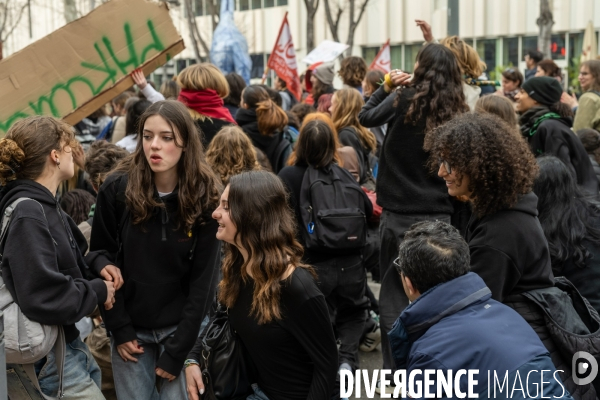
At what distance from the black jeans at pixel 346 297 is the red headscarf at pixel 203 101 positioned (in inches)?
74.8

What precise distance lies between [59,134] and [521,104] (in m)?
4.45

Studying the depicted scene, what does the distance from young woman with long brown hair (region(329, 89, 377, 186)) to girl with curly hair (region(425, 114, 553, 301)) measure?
3.07 m

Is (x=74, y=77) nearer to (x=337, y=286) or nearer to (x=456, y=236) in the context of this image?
(x=337, y=286)

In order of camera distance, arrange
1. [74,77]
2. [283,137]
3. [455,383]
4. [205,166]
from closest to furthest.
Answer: [455,383] → [205,166] → [74,77] → [283,137]

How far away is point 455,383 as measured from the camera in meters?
2.70

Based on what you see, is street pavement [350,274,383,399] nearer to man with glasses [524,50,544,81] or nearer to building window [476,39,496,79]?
man with glasses [524,50,544,81]

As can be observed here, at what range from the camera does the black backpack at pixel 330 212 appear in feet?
17.5

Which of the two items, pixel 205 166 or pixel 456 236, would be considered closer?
pixel 456 236

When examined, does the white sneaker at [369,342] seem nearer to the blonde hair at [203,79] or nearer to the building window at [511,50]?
the blonde hair at [203,79]

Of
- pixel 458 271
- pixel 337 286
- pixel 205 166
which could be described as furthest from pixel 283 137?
pixel 458 271

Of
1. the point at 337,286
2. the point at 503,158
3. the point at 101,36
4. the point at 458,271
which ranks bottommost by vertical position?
the point at 337,286

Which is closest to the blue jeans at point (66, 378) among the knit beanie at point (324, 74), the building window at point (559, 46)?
the knit beanie at point (324, 74)

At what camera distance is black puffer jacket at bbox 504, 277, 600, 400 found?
354 centimetres

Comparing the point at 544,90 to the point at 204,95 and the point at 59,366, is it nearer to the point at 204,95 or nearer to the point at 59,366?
the point at 204,95
